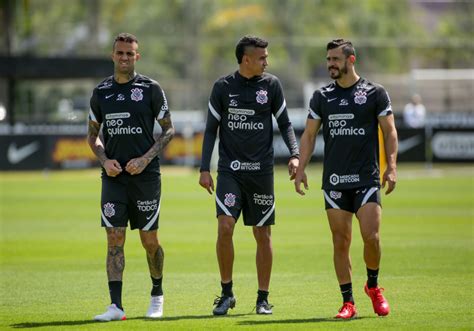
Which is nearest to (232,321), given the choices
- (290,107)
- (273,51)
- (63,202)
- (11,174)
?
(63,202)

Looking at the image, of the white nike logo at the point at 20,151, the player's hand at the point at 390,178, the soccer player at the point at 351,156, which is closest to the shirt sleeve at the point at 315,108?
the soccer player at the point at 351,156

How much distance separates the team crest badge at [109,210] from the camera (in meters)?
10.8

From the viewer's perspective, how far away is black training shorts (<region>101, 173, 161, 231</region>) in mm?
10852

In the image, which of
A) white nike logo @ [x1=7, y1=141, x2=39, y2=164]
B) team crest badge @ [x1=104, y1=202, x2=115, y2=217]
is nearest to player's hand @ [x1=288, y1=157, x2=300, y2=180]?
team crest badge @ [x1=104, y1=202, x2=115, y2=217]

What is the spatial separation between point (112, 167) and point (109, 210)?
0.42 metres

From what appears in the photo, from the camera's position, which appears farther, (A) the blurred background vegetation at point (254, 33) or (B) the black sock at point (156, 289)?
(A) the blurred background vegetation at point (254, 33)

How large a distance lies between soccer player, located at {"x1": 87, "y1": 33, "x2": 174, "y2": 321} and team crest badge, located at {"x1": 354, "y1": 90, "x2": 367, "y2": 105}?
1.85m

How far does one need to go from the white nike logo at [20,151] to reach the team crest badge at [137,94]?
2798cm

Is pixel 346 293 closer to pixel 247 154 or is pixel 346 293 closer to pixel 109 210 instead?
pixel 247 154

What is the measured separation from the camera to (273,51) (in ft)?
207

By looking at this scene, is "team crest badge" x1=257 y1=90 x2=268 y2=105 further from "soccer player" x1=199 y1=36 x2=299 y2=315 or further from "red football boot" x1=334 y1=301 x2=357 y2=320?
"red football boot" x1=334 y1=301 x2=357 y2=320

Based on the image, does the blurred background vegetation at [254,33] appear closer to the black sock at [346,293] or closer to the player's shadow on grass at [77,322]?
the player's shadow on grass at [77,322]

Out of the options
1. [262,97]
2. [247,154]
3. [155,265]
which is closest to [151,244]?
[155,265]

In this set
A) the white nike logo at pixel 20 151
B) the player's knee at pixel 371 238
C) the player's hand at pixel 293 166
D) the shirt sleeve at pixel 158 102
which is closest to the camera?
the player's knee at pixel 371 238
